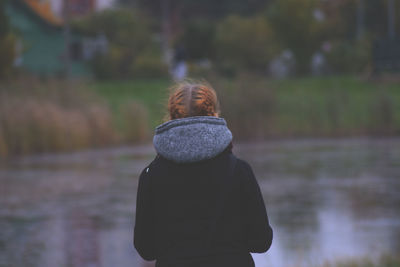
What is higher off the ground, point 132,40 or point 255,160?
point 132,40

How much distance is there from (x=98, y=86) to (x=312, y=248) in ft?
102

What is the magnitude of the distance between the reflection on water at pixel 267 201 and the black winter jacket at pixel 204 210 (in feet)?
14.0

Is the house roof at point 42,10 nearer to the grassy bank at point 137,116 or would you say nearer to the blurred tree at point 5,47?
the blurred tree at point 5,47

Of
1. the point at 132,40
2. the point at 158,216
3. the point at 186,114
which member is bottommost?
the point at 158,216

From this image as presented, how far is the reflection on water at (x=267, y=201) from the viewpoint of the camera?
30.7ft

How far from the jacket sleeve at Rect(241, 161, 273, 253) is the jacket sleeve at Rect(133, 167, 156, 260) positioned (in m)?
0.36

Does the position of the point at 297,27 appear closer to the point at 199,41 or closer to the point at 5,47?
Answer: the point at 199,41

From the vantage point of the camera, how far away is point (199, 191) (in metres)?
3.77

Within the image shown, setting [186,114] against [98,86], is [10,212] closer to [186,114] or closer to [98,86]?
[186,114]

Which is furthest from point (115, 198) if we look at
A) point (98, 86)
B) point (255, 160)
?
point (98, 86)

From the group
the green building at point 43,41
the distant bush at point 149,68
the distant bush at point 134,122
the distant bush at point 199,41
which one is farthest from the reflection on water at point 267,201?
the distant bush at point 199,41

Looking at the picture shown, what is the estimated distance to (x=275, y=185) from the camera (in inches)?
584

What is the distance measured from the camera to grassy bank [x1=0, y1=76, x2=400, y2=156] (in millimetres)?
21984

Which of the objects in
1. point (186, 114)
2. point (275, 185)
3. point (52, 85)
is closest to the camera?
point (186, 114)
